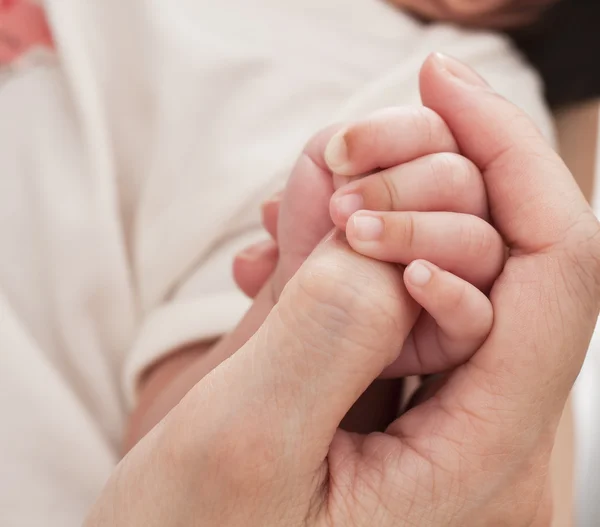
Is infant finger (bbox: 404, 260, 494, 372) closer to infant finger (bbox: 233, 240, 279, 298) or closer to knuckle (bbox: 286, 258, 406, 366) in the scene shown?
knuckle (bbox: 286, 258, 406, 366)

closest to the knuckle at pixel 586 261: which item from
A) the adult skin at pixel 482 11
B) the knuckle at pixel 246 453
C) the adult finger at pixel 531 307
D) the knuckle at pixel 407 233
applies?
the adult finger at pixel 531 307

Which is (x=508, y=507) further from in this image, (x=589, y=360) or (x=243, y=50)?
(x=243, y=50)

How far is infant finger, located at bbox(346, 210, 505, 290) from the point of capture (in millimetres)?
396

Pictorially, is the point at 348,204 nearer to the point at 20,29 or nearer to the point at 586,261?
the point at 586,261

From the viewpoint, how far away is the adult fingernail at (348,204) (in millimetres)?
419

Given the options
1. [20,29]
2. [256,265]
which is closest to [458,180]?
[256,265]

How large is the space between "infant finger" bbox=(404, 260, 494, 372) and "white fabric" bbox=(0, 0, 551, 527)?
1.01 feet

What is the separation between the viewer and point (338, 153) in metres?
0.44

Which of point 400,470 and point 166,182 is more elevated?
point 166,182

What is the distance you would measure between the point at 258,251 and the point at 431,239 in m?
0.24

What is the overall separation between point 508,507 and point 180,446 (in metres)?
0.23

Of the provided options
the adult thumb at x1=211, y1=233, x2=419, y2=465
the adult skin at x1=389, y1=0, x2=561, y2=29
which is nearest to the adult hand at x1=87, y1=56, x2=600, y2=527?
the adult thumb at x1=211, y1=233, x2=419, y2=465

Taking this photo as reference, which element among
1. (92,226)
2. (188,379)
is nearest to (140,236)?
(92,226)

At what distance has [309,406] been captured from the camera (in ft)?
1.24
